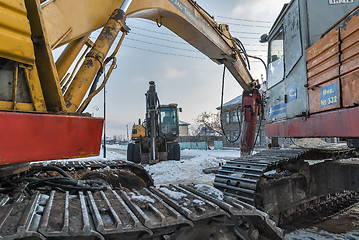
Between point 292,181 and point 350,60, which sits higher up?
point 350,60

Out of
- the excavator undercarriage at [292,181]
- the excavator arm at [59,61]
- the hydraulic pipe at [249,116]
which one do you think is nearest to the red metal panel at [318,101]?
the excavator undercarriage at [292,181]

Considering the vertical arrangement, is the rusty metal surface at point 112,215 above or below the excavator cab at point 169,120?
below

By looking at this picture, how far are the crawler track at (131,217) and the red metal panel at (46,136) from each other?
0.34 meters

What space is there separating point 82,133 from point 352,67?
2584 millimetres

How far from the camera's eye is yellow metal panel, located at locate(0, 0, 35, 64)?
146 cm

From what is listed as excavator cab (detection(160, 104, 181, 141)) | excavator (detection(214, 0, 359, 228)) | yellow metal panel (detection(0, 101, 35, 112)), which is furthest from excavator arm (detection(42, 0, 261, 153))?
excavator cab (detection(160, 104, 181, 141))

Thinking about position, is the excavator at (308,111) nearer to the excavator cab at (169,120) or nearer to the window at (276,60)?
the window at (276,60)

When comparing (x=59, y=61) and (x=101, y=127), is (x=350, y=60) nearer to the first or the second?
(x=101, y=127)

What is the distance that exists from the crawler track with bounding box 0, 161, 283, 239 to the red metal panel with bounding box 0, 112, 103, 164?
0.34 metres

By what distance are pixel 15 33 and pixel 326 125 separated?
9.91ft

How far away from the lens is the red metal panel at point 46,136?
1.41m

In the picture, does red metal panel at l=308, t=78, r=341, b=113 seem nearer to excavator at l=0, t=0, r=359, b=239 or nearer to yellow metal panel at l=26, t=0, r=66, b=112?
excavator at l=0, t=0, r=359, b=239

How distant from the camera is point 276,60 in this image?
14.8 ft

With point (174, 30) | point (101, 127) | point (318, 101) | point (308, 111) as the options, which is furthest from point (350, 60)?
point (174, 30)
